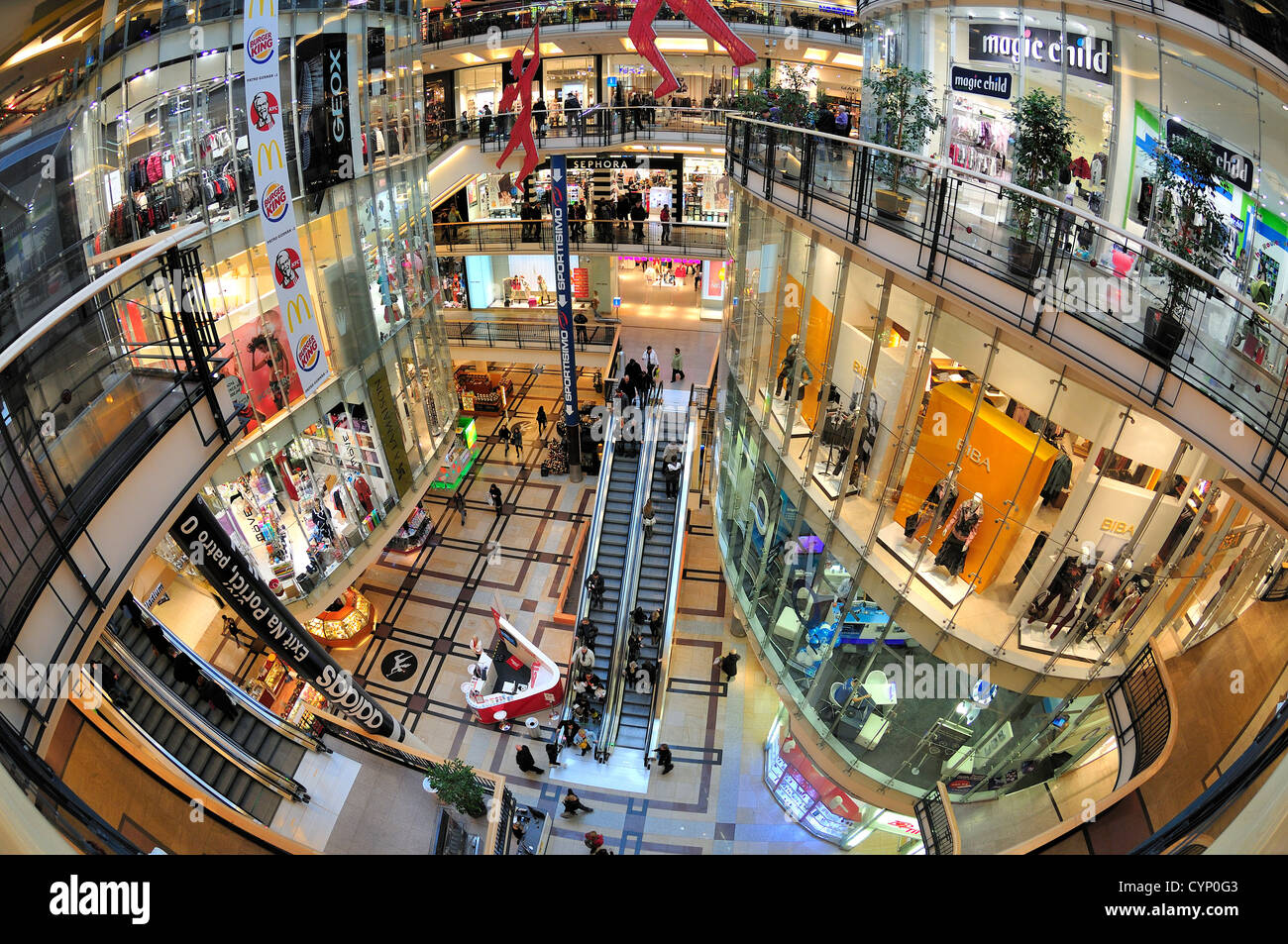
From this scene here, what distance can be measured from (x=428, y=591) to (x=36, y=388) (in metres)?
12.3

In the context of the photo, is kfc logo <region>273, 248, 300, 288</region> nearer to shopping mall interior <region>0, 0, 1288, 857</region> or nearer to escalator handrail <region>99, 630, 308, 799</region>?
shopping mall interior <region>0, 0, 1288, 857</region>

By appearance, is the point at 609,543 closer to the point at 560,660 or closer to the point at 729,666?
the point at 560,660

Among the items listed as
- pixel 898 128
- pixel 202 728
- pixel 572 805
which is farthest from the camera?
pixel 572 805

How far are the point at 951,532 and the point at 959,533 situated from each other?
0.29ft

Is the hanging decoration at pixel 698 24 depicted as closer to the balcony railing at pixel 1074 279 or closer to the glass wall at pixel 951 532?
the glass wall at pixel 951 532

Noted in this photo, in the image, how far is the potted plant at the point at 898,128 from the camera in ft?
24.7

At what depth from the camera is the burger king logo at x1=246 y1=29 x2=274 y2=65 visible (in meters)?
8.17

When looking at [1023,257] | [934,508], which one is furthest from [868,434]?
[1023,257]

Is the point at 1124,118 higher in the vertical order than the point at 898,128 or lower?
higher

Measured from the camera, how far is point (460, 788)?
35.8 ft

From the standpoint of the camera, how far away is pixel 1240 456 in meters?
4.97

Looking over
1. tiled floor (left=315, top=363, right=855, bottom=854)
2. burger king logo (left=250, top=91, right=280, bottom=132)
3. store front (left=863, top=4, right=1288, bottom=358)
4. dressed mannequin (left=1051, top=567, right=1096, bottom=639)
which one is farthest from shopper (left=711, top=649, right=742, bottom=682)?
burger king logo (left=250, top=91, right=280, bottom=132)

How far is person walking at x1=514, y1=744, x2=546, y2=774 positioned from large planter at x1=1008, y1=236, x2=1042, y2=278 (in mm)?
11196

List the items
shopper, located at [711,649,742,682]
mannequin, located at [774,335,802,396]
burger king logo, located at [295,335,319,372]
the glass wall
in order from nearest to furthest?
the glass wall, burger king logo, located at [295,335,319,372], mannequin, located at [774,335,802,396], shopper, located at [711,649,742,682]
